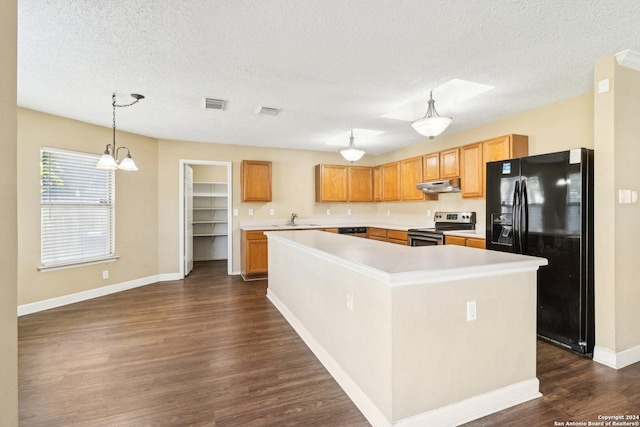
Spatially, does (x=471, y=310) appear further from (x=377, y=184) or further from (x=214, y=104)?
(x=377, y=184)

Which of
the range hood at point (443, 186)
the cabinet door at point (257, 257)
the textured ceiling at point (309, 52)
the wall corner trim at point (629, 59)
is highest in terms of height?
the textured ceiling at point (309, 52)

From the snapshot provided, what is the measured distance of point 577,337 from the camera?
260 centimetres

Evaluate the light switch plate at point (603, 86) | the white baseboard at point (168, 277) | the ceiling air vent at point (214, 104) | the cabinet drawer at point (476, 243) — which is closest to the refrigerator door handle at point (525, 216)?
the cabinet drawer at point (476, 243)

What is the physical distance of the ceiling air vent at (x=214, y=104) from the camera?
11.1ft

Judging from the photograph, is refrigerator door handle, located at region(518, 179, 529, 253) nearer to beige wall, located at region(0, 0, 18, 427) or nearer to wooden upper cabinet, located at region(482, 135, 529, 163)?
wooden upper cabinet, located at region(482, 135, 529, 163)

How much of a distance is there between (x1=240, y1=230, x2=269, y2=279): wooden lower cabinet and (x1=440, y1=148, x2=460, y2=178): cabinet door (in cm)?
311

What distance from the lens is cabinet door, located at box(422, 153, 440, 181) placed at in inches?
190

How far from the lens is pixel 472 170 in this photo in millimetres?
4219

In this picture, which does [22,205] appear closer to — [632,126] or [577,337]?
[577,337]

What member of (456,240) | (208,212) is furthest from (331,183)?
(208,212)

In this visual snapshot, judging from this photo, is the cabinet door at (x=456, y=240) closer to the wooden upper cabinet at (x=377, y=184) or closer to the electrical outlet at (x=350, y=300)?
the electrical outlet at (x=350, y=300)

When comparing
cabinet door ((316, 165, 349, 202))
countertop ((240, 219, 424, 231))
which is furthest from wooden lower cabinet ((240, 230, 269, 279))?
cabinet door ((316, 165, 349, 202))

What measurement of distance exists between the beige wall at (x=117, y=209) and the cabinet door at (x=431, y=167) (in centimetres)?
451

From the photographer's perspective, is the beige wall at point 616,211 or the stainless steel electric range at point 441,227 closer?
the beige wall at point 616,211
